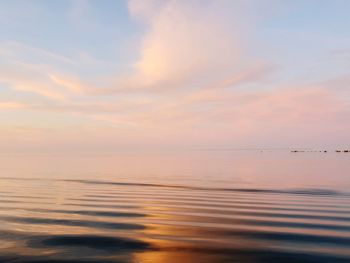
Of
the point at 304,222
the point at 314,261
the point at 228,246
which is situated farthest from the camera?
the point at 304,222

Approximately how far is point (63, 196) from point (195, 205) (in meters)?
8.51

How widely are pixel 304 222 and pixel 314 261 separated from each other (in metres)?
5.65

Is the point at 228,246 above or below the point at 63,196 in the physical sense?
below

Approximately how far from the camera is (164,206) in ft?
63.3

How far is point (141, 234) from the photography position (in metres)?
12.3

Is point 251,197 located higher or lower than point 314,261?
higher

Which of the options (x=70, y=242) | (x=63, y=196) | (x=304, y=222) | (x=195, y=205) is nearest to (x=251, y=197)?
(x=195, y=205)

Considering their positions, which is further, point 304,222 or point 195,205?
point 195,205

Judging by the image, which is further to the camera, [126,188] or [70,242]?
[126,188]

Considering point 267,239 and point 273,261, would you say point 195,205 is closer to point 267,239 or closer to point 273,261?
point 267,239

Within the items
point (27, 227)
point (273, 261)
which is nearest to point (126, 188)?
point (27, 227)

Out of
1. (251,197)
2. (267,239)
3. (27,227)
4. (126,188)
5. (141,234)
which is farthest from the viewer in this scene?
(126,188)

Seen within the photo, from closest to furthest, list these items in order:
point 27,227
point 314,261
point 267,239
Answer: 1. point 314,261
2. point 267,239
3. point 27,227

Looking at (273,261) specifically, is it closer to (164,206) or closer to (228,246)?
(228,246)
